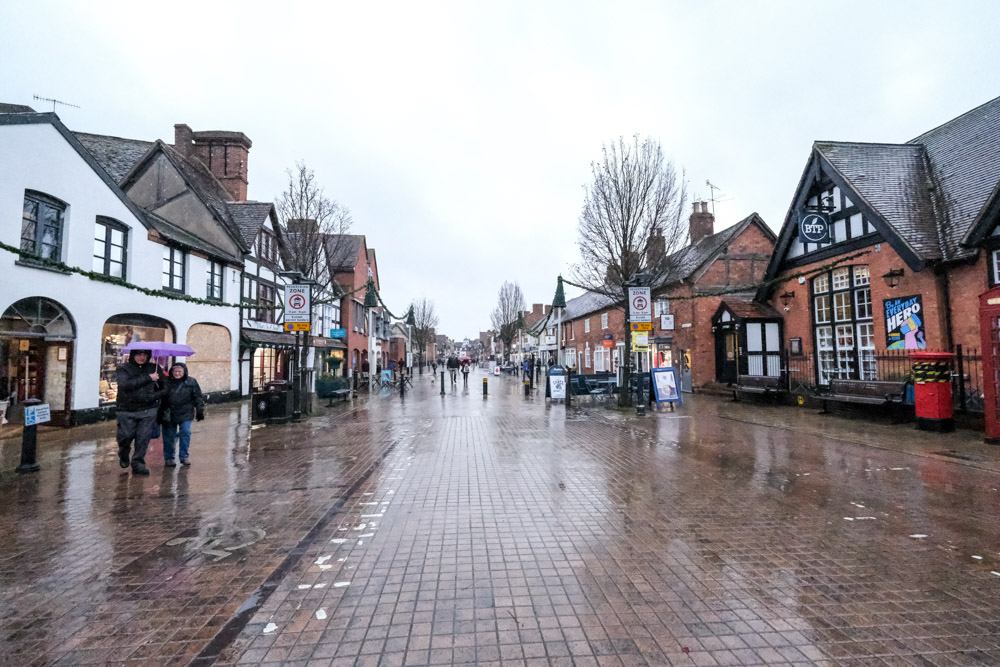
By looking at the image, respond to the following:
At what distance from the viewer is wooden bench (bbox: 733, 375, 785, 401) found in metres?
16.1

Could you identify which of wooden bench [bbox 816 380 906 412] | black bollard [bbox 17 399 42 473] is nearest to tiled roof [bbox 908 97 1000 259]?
wooden bench [bbox 816 380 906 412]

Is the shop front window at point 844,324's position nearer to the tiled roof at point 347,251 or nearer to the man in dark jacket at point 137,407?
the man in dark jacket at point 137,407

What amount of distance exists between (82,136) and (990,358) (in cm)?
3186

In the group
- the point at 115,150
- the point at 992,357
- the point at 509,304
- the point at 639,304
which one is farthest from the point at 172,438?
the point at 509,304

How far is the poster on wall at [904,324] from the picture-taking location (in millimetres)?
12312

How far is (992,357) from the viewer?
904cm

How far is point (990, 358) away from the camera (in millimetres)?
9078

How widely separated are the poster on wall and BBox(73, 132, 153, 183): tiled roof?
91.2 ft

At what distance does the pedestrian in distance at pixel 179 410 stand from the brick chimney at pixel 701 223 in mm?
27291

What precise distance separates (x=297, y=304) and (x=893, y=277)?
1723 centimetres

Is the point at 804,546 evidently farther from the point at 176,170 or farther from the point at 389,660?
the point at 176,170

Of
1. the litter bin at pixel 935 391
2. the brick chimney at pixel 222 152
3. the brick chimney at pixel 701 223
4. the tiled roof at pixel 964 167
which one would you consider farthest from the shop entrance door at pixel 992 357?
the brick chimney at pixel 222 152

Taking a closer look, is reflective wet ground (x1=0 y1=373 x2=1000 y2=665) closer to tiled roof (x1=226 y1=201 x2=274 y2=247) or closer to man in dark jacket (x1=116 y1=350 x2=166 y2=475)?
man in dark jacket (x1=116 y1=350 x2=166 y2=475)

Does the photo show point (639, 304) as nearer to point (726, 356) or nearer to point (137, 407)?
point (726, 356)
